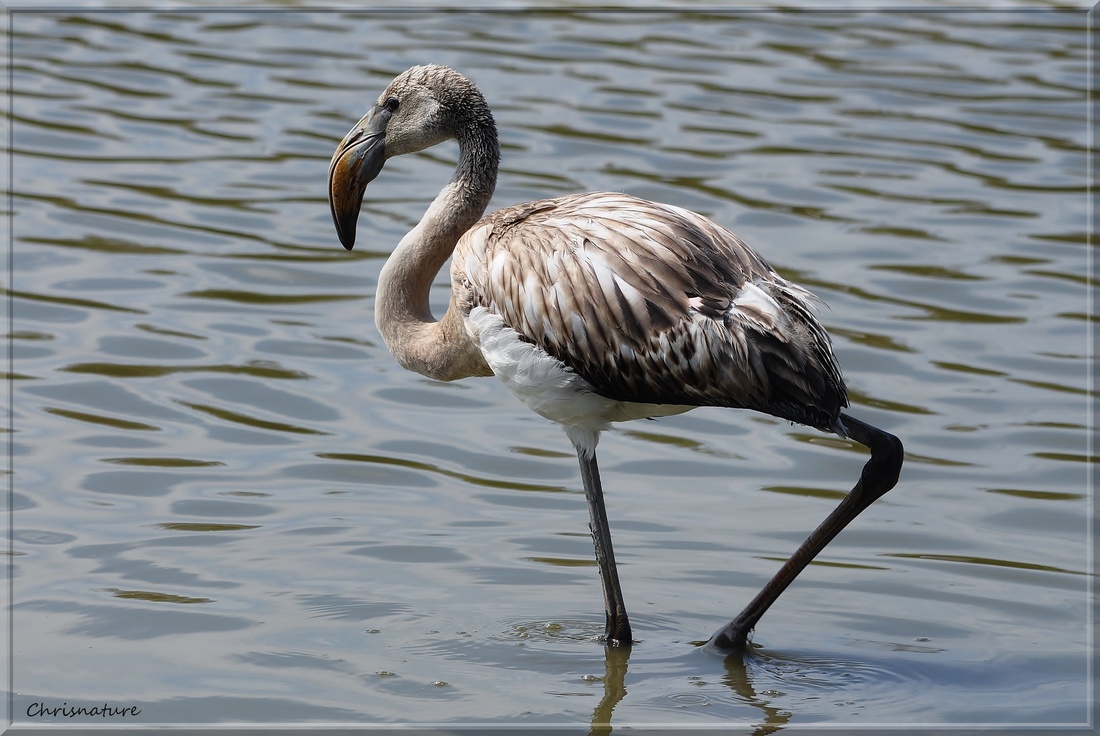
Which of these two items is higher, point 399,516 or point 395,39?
point 395,39

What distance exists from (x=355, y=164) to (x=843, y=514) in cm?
264

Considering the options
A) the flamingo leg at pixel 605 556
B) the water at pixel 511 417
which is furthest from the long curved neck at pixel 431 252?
the water at pixel 511 417

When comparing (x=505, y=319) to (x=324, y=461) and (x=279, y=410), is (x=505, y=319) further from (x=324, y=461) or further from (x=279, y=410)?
(x=279, y=410)

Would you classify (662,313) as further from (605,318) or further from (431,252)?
(431,252)

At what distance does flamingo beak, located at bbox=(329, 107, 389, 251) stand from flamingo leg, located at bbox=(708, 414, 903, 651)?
235cm

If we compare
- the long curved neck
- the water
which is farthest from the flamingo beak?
the water

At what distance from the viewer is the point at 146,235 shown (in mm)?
11688

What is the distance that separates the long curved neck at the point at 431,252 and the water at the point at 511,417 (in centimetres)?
118

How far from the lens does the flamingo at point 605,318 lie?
582cm

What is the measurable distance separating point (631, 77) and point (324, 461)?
8014mm

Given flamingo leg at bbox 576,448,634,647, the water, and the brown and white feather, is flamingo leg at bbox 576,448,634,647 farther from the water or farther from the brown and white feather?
the brown and white feather

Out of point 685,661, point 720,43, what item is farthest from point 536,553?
point 720,43

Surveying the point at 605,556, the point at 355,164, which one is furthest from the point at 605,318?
the point at 355,164
